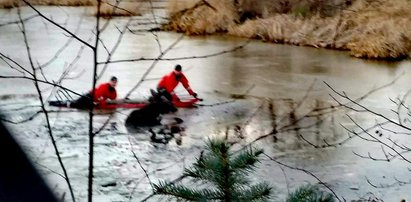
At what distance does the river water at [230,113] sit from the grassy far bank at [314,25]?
60 cm

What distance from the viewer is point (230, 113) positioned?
11.9 m

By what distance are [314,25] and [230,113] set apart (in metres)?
9.15

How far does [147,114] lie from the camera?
11.2 metres

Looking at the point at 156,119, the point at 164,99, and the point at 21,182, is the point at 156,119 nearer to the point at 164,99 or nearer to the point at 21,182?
the point at 164,99

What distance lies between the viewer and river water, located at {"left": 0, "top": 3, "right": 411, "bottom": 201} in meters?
7.82

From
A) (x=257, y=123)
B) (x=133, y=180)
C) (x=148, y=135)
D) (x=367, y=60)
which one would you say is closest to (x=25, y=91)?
(x=148, y=135)

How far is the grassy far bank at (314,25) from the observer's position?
60.6 ft

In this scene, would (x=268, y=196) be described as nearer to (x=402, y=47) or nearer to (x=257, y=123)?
(x=257, y=123)

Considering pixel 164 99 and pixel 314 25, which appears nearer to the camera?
pixel 164 99

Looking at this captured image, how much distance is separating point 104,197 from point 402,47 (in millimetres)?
12814

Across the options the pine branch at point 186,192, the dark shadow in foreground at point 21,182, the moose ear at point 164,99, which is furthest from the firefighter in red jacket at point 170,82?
the dark shadow in foreground at point 21,182

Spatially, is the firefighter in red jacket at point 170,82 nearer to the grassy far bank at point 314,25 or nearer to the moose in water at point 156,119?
the moose in water at point 156,119

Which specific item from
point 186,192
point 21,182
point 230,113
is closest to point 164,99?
point 230,113

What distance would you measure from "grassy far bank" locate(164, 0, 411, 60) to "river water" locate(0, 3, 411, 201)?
1.96 ft
